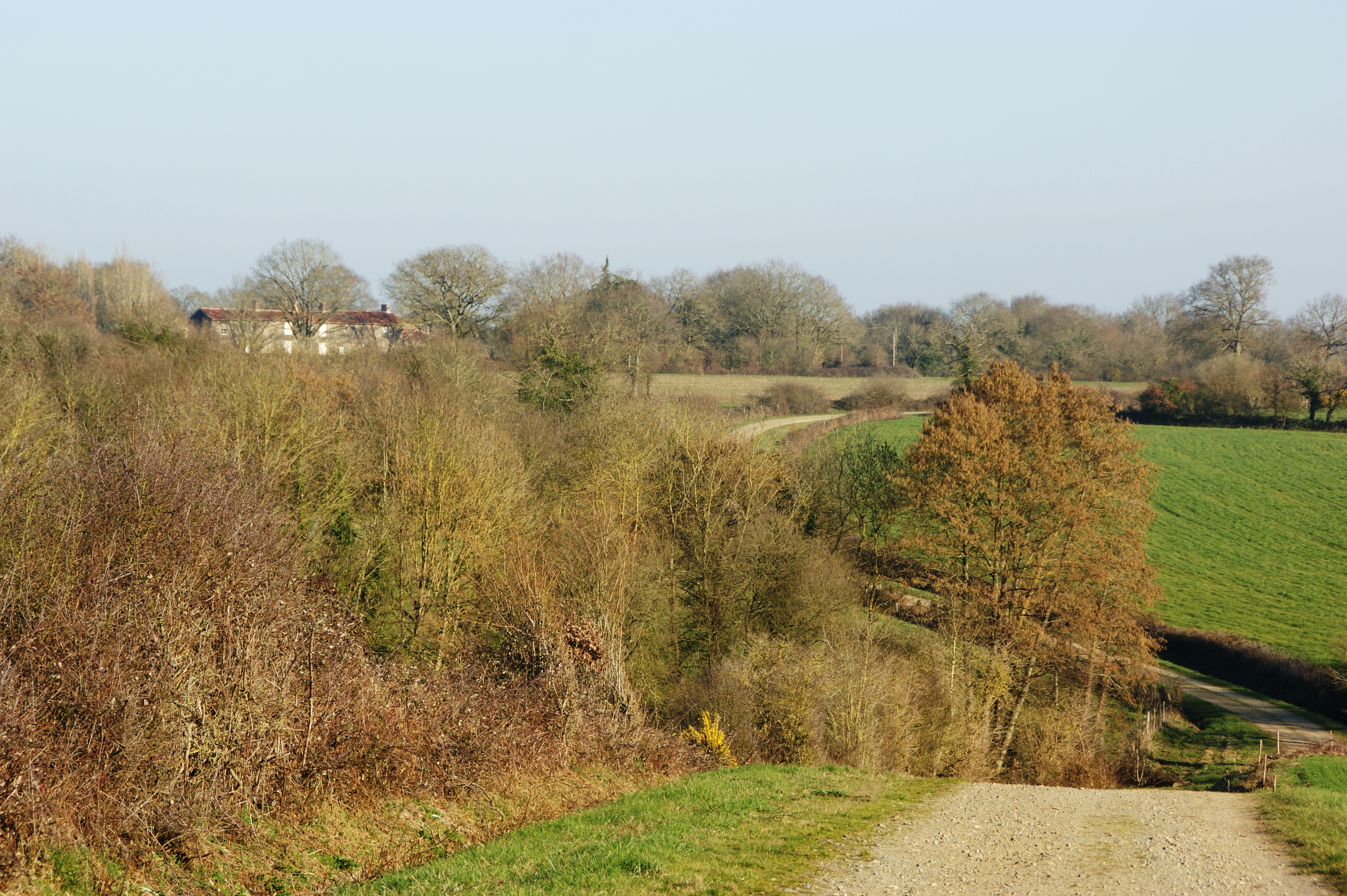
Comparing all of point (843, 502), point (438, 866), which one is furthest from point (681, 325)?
point (438, 866)

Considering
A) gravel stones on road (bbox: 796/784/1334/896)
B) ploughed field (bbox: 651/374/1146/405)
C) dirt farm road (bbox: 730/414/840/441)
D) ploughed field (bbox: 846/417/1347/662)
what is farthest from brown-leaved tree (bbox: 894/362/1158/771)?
ploughed field (bbox: 651/374/1146/405)

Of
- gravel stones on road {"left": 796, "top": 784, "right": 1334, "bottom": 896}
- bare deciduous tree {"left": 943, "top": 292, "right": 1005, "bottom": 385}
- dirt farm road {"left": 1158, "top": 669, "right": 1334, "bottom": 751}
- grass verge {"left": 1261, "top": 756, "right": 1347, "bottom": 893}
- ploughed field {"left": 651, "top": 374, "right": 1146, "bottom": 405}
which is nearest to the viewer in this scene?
gravel stones on road {"left": 796, "top": 784, "right": 1334, "bottom": 896}

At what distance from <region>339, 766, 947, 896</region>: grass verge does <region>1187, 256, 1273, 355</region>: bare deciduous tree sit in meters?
76.7

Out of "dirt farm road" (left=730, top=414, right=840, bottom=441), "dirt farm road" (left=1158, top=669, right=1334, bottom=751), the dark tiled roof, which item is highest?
the dark tiled roof

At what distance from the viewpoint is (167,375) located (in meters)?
28.9

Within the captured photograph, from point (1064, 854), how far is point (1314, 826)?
19.1 ft

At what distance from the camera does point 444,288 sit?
202ft

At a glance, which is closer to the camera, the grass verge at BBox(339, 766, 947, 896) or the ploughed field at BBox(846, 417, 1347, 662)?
the grass verge at BBox(339, 766, 947, 896)

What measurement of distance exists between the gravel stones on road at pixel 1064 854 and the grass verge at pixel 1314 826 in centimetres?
27

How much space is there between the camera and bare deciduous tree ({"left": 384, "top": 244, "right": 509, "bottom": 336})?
201 feet

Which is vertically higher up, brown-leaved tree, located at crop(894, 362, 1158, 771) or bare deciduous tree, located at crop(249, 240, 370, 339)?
bare deciduous tree, located at crop(249, 240, 370, 339)

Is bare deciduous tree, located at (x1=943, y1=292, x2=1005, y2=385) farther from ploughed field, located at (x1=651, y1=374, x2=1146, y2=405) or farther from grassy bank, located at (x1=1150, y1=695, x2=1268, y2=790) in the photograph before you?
grassy bank, located at (x1=1150, y1=695, x2=1268, y2=790)

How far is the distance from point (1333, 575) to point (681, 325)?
53816 mm

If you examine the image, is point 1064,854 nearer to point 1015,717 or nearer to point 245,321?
point 1015,717
